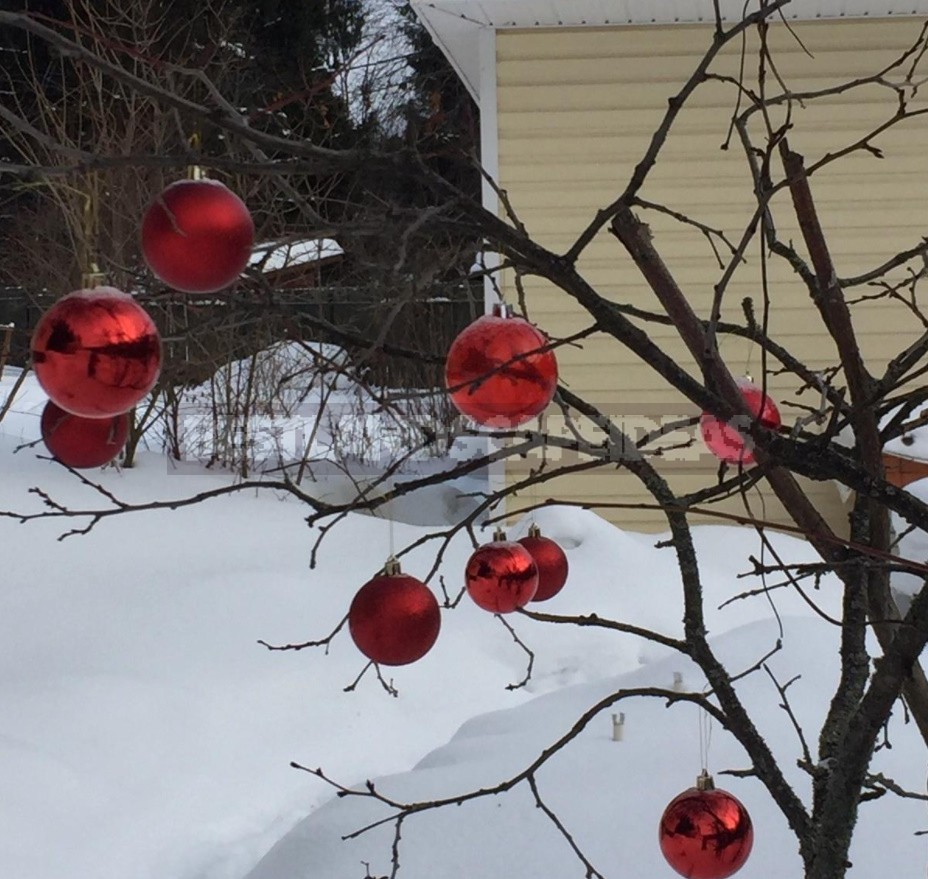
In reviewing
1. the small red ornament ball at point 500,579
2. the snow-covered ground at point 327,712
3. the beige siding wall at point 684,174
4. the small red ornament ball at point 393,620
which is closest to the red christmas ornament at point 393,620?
the small red ornament ball at point 393,620

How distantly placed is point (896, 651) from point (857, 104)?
483 cm

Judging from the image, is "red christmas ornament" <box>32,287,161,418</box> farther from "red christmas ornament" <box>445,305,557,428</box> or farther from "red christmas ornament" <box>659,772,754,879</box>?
"red christmas ornament" <box>659,772,754,879</box>

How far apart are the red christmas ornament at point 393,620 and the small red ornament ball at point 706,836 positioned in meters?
0.42

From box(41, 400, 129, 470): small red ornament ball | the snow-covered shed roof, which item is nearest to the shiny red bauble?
box(41, 400, 129, 470): small red ornament ball

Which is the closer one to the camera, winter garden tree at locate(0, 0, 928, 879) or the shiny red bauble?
winter garden tree at locate(0, 0, 928, 879)

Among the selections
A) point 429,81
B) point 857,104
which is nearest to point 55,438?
point 857,104

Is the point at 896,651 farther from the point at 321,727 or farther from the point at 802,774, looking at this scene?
the point at 321,727

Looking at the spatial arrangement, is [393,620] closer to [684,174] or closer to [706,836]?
[706,836]

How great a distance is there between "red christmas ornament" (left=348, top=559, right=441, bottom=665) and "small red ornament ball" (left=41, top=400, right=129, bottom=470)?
33 centimetres

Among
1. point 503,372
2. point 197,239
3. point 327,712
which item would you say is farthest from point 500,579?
point 327,712

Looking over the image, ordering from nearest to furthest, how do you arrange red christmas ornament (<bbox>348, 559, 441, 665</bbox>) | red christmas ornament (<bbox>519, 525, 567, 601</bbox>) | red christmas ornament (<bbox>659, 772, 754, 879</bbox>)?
red christmas ornament (<bbox>348, 559, 441, 665</bbox>)
red christmas ornament (<bbox>659, 772, 754, 879</bbox>)
red christmas ornament (<bbox>519, 525, 567, 601</bbox>)

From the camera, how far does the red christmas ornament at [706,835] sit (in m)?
1.34

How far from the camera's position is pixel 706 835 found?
1.33 meters

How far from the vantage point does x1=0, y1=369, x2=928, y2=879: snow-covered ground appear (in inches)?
84.6
